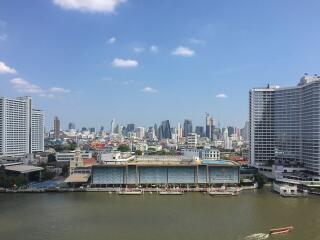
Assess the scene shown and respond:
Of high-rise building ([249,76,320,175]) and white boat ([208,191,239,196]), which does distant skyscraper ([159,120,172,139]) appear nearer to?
high-rise building ([249,76,320,175])

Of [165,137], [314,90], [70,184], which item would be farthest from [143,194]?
[165,137]

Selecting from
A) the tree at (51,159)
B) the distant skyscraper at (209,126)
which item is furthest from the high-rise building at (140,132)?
the tree at (51,159)

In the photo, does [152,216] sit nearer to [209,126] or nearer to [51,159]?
[51,159]

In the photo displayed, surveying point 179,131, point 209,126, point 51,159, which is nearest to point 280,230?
point 51,159

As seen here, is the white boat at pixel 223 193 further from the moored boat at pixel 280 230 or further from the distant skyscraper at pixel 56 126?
the distant skyscraper at pixel 56 126

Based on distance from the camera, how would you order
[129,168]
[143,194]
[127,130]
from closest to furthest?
[143,194] < [129,168] < [127,130]

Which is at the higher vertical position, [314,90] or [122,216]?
[314,90]

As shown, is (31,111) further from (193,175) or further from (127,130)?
(127,130)
